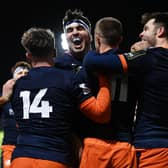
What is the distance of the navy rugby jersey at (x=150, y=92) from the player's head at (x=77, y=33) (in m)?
0.55

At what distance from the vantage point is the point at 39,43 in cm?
314

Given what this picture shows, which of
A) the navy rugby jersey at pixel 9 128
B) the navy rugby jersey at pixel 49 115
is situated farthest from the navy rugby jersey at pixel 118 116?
the navy rugby jersey at pixel 9 128

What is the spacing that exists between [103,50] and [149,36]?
0.36 metres

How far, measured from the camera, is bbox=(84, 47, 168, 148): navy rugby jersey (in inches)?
120

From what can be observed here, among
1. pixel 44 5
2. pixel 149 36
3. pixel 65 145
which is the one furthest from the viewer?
pixel 44 5

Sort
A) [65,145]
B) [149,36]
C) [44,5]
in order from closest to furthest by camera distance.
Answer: [65,145], [149,36], [44,5]

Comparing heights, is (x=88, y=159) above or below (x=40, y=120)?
below

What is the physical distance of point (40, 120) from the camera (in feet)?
9.93

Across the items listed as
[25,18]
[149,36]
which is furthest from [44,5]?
[149,36]

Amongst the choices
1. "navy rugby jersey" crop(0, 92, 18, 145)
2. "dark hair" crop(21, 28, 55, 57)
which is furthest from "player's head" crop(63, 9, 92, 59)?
"navy rugby jersey" crop(0, 92, 18, 145)

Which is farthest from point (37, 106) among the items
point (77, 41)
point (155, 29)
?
point (155, 29)

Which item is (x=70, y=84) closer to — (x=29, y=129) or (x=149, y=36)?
(x=29, y=129)

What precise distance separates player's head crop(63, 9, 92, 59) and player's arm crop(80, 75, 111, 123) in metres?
0.69

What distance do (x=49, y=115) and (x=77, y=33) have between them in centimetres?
92
